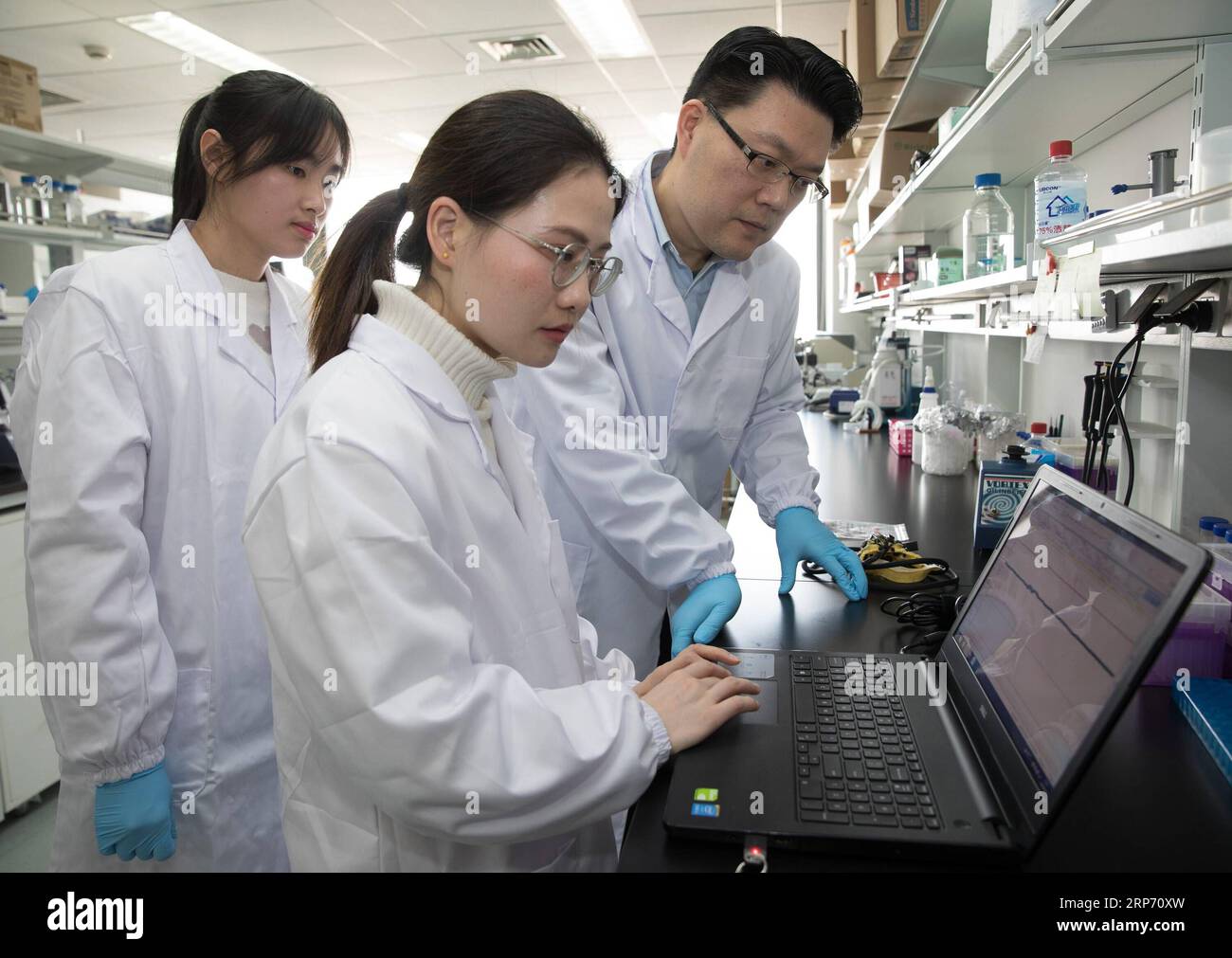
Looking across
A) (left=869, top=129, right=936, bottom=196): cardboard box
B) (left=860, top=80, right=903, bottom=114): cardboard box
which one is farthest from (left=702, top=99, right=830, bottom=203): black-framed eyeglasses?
(left=860, top=80, right=903, bottom=114): cardboard box

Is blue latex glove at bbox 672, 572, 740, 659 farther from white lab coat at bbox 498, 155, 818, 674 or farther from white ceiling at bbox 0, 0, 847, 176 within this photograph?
white ceiling at bbox 0, 0, 847, 176

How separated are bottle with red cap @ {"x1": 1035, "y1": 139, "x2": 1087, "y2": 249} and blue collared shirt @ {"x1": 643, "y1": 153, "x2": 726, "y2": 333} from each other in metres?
0.59

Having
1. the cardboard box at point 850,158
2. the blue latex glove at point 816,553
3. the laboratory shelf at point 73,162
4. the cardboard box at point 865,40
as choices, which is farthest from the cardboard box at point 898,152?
the laboratory shelf at point 73,162

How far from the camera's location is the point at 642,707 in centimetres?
85

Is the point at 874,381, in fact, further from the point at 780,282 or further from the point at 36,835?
the point at 36,835

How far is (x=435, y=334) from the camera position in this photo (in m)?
0.92

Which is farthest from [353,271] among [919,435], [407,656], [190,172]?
[919,435]

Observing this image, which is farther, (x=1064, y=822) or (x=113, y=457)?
(x=113, y=457)

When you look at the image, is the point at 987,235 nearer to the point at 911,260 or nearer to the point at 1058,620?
the point at 911,260

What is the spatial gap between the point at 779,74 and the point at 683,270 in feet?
1.39

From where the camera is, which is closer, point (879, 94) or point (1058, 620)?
point (1058, 620)

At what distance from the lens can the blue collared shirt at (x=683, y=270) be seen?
1.68 metres
